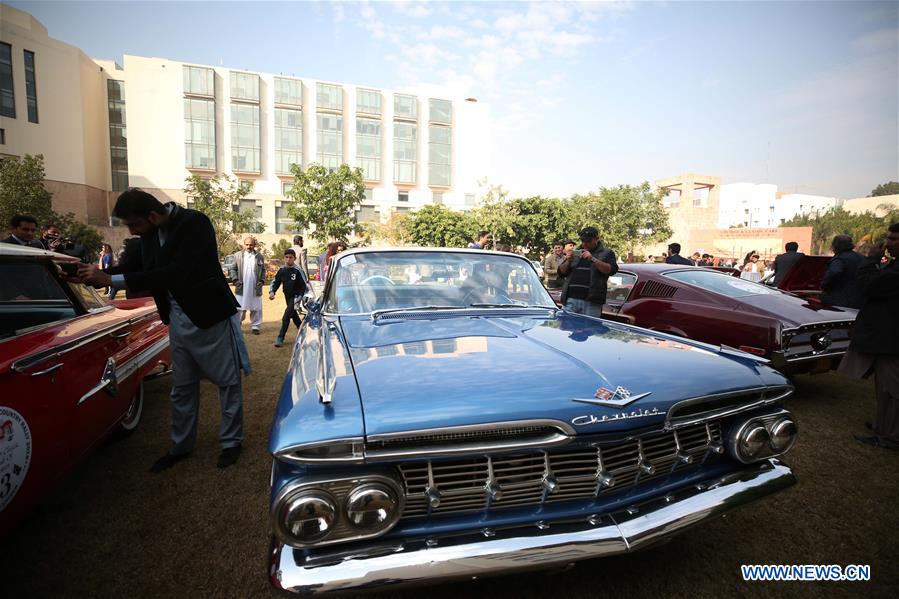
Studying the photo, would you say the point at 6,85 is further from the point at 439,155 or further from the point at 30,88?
the point at 439,155

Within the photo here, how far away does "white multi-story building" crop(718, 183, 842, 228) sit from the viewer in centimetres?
9694

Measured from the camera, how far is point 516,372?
171 cm

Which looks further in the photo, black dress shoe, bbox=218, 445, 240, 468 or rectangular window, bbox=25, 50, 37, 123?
rectangular window, bbox=25, 50, 37, 123

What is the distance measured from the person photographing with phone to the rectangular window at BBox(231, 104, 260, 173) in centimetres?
4740

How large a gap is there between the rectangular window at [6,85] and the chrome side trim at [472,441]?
1961 inches

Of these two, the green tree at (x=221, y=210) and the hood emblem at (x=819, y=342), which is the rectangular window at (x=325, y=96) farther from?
the hood emblem at (x=819, y=342)

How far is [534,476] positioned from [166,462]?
2825 mm

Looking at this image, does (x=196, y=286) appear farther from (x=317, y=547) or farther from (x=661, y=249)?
(x=661, y=249)

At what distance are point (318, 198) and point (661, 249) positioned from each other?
39763mm

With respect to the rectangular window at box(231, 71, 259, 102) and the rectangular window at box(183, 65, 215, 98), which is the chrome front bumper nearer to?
the rectangular window at box(231, 71, 259, 102)

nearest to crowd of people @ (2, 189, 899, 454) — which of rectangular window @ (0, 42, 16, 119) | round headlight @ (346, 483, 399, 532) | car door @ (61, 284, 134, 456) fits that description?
car door @ (61, 284, 134, 456)

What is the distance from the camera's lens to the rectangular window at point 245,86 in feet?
147

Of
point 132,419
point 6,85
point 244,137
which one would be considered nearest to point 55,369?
point 132,419

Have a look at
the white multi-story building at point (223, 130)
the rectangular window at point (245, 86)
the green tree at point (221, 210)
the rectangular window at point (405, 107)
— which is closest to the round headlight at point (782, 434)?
the green tree at point (221, 210)
